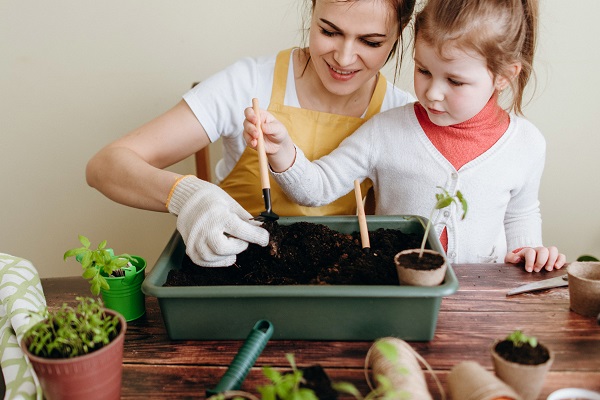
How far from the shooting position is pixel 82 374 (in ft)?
2.46

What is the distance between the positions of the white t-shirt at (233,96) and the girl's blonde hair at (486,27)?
15.0 inches

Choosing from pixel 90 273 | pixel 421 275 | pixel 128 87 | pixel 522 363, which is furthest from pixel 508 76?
pixel 128 87

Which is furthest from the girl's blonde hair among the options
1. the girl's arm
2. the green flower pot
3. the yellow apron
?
the green flower pot

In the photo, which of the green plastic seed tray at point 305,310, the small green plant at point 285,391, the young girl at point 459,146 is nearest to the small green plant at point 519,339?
the green plastic seed tray at point 305,310

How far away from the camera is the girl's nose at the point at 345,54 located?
136cm

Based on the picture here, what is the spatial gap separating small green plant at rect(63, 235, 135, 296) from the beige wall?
4.07 ft

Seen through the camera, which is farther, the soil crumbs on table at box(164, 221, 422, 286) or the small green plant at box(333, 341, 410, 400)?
the soil crumbs on table at box(164, 221, 422, 286)

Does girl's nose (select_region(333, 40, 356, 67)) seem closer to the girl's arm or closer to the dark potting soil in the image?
Answer: the girl's arm

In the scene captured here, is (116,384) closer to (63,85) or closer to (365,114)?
(365,114)

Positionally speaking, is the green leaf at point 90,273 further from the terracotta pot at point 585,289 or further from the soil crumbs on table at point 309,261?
the terracotta pot at point 585,289

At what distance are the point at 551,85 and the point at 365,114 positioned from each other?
92 centimetres

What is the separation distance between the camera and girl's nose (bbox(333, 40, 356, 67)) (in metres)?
1.36

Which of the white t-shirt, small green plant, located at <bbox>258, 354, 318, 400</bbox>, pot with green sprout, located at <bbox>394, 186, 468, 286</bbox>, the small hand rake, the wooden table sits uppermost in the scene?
the white t-shirt

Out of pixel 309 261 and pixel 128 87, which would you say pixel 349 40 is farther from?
pixel 128 87
